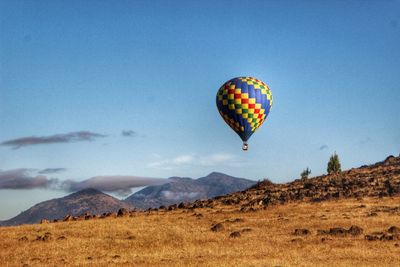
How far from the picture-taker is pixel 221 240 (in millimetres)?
Answer: 45156

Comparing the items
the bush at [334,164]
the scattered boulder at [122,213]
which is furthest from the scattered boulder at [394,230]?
the bush at [334,164]

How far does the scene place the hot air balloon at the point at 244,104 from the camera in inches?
2657

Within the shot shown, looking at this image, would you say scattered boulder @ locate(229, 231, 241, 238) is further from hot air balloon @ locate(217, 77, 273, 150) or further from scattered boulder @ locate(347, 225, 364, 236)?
hot air balloon @ locate(217, 77, 273, 150)

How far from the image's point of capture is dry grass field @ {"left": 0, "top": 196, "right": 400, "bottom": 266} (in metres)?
36.4

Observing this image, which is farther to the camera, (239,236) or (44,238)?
(44,238)

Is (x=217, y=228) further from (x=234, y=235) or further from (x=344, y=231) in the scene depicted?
(x=344, y=231)

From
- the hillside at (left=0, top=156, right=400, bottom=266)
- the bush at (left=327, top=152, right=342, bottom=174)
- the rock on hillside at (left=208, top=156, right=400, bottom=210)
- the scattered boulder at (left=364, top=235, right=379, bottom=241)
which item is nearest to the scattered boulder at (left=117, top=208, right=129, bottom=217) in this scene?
the hillside at (left=0, top=156, right=400, bottom=266)

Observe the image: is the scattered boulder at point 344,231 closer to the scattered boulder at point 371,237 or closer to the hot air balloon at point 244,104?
the scattered boulder at point 371,237

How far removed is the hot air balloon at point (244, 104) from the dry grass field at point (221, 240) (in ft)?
32.7

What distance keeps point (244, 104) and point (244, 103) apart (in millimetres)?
113

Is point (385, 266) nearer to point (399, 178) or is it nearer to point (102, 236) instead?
point (102, 236)

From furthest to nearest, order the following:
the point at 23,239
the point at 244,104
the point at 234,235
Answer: the point at 244,104 < the point at 23,239 < the point at 234,235

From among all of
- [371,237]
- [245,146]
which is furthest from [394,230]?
[245,146]

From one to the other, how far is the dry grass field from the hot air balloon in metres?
9.95
